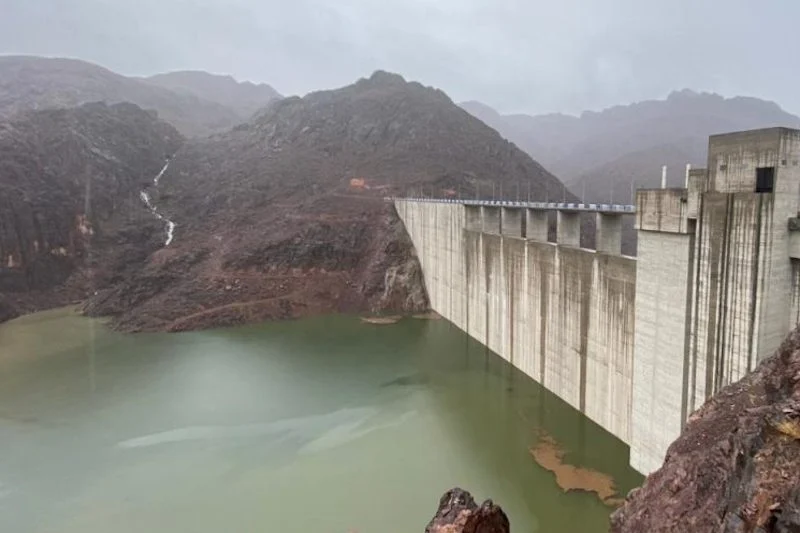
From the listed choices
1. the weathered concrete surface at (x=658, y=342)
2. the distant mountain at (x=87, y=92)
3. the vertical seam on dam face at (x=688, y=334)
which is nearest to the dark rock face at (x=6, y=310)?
the weathered concrete surface at (x=658, y=342)

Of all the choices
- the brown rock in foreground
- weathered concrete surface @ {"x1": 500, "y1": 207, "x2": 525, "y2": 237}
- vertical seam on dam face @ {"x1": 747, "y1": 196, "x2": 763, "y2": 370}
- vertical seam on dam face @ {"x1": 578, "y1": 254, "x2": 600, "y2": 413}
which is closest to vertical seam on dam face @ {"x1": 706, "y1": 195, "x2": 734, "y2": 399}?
vertical seam on dam face @ {"x1": 747, "y1": 196, "x2": 763, "y2": 370}

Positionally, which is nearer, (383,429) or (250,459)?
(250,459)

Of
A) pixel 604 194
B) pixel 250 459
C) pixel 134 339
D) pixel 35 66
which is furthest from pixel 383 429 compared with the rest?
pixel 35 66

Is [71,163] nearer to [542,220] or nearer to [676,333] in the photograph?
[542,220]

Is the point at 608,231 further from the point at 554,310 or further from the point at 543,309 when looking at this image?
the point at 543,309

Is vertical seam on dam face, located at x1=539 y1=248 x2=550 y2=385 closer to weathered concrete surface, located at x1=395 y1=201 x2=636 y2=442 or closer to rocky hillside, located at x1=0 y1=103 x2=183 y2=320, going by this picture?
weathered concrete surface, located at x1=395 y1=201 x2=636 y2=442

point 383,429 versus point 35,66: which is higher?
point 35,66
